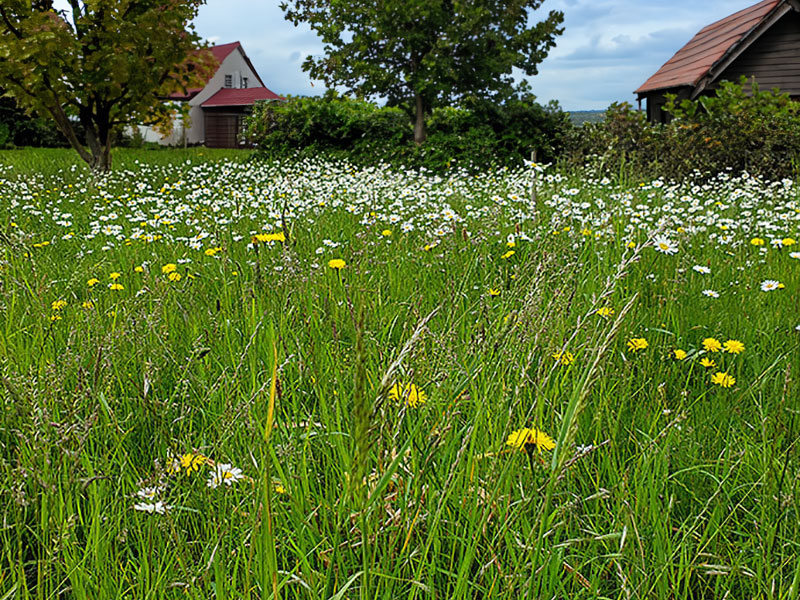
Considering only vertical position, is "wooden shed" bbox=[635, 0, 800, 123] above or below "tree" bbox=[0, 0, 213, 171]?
above

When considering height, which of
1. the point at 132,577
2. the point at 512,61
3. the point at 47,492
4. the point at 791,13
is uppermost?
the point at 791,13

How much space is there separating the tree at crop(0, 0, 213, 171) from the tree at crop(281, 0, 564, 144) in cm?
538

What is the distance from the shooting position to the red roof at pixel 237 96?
1575 inches

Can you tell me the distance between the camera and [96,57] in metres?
10.2

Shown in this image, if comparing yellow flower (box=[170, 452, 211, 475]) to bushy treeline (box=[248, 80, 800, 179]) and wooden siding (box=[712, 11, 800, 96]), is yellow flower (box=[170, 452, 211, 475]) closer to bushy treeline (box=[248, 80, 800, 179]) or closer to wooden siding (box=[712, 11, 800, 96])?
bushy treeline (box=[248, 80, 800, 179])

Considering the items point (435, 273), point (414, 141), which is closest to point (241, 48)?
point (414, 141)

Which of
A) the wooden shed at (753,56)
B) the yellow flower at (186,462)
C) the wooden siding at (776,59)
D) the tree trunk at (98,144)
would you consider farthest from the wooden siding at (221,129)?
the yellow flower at (186,462)

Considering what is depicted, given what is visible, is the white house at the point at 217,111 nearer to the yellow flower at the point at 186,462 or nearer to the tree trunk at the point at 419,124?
the tree trunk at the point at 419,124

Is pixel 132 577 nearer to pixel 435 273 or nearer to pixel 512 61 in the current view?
pixel 435 273

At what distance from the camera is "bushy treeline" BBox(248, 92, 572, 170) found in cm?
1491

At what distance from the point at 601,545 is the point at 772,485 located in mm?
419

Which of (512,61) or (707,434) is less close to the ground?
(512,61)

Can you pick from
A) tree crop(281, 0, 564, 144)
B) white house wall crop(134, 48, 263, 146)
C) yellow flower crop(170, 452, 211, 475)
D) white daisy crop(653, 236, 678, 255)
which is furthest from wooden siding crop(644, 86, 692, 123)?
white house wall crop(134, 48, 263, 146)

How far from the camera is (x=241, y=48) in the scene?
47.0 m
